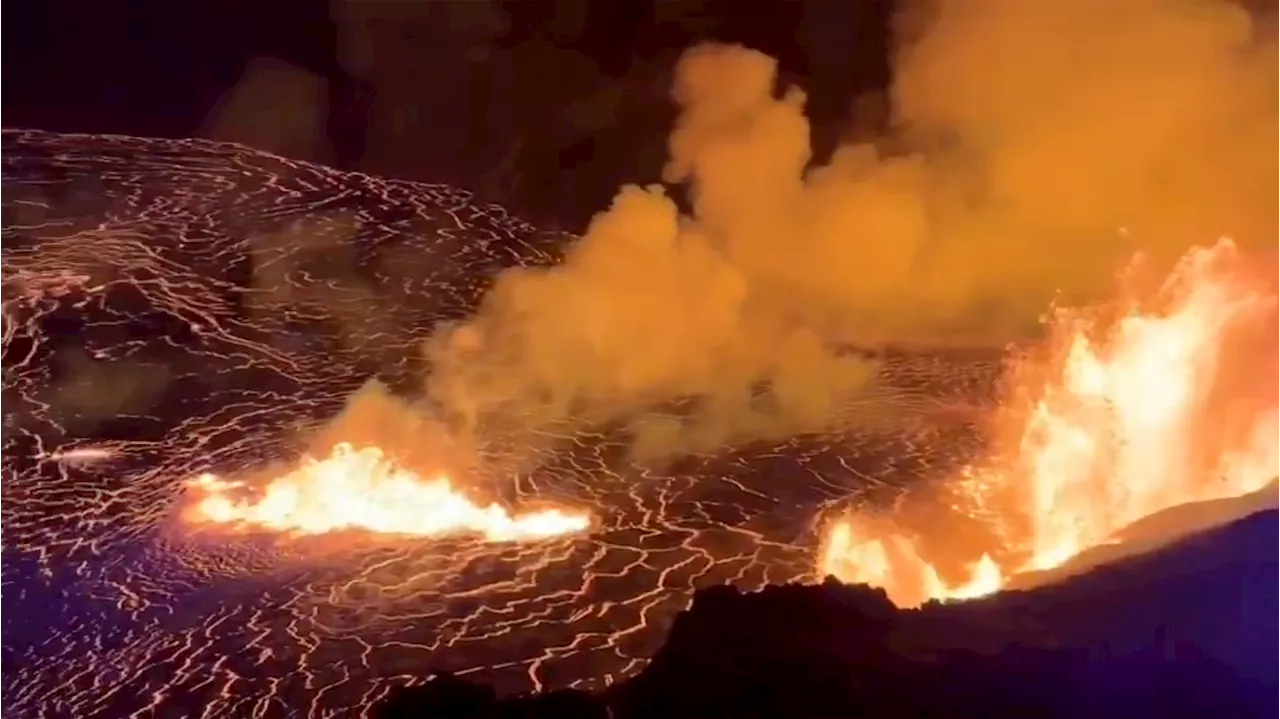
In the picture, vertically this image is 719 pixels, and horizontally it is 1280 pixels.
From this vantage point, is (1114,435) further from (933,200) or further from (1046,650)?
(1046,650)

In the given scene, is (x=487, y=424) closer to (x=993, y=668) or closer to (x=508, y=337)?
(x=508, y=337)

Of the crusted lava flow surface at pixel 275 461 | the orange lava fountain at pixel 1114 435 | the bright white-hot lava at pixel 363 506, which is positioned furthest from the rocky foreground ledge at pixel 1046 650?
the bright white-hot lava at pixel 363 506

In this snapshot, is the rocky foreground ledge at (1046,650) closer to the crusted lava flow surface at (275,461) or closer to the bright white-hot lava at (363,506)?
the crusted lava flow surface at (275,461)

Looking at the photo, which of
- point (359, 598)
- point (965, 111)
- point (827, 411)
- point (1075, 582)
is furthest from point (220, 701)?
point (965, 111)

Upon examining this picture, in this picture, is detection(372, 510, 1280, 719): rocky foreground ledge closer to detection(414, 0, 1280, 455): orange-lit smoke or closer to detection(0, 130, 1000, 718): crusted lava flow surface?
detection(0, 130, 1000, 718): crusted lava flow surface

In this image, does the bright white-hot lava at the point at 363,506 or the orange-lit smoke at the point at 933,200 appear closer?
the bright white-hot lava at the point at 363,506

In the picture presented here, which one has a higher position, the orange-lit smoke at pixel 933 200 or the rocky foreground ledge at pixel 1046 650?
the orange-lit smoke at pixel 933 200
